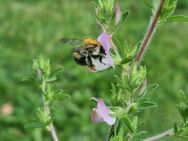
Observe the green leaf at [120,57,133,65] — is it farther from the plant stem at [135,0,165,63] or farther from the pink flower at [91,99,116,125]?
the pink flower at [91,99,116,125]

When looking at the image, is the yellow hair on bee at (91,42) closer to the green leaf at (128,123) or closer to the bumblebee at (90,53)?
the bumblebee at (90,53)

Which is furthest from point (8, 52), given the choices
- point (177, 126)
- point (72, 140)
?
point (177, 126)

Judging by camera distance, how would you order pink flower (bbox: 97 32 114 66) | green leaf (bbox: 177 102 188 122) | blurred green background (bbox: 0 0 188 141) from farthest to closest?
blurred green background (bbox: 0 0 188 141), green leaf (bbox: 177 102 188 122), pink flower (bbox: 97 32 114 66)

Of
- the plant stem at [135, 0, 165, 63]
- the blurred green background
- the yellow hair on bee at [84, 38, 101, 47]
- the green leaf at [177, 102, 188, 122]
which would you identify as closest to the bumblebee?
the yellow hair on bee at [84, 38, 101, 47]

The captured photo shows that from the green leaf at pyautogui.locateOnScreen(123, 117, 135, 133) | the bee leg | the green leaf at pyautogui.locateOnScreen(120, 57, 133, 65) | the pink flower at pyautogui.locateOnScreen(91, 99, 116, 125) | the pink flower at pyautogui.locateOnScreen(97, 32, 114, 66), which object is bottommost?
the green leaf at pyautogui.locateOnScreen(123, 117, 135, 133)

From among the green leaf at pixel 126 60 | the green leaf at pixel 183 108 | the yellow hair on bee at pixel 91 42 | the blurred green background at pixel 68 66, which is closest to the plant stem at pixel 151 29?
the green leaf at pixel 126 60

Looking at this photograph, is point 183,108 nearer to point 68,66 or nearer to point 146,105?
point 146,105

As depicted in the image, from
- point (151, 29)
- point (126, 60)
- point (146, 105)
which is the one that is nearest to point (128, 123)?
point (146, 105)

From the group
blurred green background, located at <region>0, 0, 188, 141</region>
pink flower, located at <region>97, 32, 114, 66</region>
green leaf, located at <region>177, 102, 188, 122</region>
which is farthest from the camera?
blurred green background, located at <region>0, 0, 188, 141</region>
